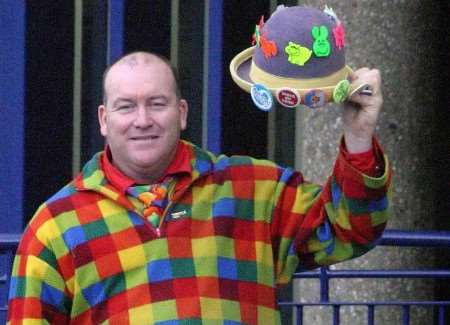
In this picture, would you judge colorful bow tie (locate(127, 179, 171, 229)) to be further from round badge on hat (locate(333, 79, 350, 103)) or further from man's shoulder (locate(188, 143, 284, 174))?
round badge on hat (locate(333, 79, 350, 103))

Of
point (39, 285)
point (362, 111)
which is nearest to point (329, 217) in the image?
point (362, 111)

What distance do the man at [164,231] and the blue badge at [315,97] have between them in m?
0.22

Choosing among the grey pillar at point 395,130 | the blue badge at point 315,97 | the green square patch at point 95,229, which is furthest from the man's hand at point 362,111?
the grey pillar at point 395,130

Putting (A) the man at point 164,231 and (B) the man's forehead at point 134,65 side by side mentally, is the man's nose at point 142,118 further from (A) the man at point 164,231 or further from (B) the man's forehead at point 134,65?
(B) the man's forehead at point 134,65

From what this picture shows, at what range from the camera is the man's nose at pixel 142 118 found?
3340 millimetres

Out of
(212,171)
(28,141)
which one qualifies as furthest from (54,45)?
(212,171)

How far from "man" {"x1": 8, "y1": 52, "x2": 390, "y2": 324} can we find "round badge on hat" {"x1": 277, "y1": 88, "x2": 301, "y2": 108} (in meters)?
0.24

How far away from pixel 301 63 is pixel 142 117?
434mm

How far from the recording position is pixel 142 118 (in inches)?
132

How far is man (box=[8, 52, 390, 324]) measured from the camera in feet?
11.0

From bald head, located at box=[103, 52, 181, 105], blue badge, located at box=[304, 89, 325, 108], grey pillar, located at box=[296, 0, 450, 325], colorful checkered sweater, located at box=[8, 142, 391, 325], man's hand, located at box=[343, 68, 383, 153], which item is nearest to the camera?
blue badge, located at box=[304, 89, 325, 108]

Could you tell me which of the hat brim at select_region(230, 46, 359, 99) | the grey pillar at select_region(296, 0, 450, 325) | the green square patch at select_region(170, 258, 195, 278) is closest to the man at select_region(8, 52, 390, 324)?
the green square patch at select_region(170, 258, 195, 278)

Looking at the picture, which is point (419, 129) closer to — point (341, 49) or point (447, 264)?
point (447, 264)

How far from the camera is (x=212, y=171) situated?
348 cm
